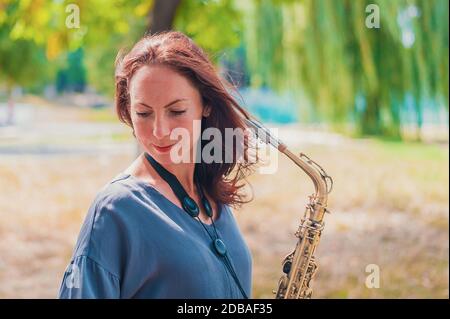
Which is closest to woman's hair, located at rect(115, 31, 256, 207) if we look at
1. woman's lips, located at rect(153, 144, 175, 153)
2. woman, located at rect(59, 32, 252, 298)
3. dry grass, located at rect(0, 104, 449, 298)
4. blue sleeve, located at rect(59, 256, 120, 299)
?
woman, located at rect(59, 32, 252, 298)

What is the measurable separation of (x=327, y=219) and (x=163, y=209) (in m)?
6.22

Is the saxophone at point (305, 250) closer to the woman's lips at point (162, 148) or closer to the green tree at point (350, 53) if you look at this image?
the woman's lips at point (162, 148)

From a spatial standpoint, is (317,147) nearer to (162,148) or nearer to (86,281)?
(162,148)

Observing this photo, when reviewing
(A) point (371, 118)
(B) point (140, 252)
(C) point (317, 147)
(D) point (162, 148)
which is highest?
(D) point (162, 148)

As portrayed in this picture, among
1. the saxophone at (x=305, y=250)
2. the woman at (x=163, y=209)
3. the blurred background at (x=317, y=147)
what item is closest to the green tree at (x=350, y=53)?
the blurred background at (x=317, y=147)

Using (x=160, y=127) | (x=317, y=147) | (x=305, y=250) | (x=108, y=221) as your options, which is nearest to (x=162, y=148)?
(x=160, y=127)

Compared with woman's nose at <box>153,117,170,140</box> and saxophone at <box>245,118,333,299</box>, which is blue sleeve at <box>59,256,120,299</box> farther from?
saxophone at <box>245,118,333,299</box>

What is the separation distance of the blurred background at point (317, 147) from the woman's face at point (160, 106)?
0.25m

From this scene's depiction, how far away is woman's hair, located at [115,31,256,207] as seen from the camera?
1135 mm

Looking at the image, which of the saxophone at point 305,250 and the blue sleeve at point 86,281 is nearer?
the blue sleeve at point 86,281

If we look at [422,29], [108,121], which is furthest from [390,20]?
[108,121]

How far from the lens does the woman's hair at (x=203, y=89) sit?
113 cm

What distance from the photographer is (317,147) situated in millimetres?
14688
